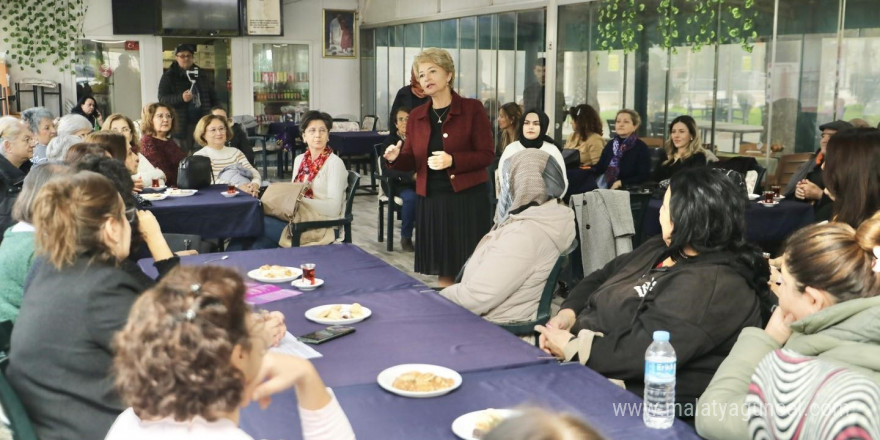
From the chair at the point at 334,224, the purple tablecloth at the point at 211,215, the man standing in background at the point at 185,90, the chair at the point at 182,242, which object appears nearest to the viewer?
the chair at the point at 182,242

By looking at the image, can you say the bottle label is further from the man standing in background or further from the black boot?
the man standing in background

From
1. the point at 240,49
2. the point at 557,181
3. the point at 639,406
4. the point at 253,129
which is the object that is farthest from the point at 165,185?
the point at 240,49

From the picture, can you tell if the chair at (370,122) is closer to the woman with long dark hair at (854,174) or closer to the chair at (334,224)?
the chair at (334,224)

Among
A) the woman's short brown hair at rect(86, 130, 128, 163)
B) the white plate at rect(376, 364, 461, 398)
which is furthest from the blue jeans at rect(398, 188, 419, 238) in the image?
the white plate at rect(376, 364, 461, 398)

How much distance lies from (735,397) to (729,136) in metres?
7.18

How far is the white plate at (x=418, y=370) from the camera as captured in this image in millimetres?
2156

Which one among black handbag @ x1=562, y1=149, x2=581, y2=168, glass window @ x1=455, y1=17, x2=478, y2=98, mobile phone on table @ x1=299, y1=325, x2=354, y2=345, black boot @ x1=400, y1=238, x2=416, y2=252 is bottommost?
black boot @ x1=400, y1=238, x2=416, y2=252

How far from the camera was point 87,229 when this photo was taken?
7.40 feet

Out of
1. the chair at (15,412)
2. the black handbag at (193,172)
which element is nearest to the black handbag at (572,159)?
the black handbag at (193,172)

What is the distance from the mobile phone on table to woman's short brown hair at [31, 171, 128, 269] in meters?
0.65

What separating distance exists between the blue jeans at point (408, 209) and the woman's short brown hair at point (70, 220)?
5.69m

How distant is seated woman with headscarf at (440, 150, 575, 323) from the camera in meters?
3.49

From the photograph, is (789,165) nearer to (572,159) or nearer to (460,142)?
(572,159)

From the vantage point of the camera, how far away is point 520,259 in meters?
3.50
